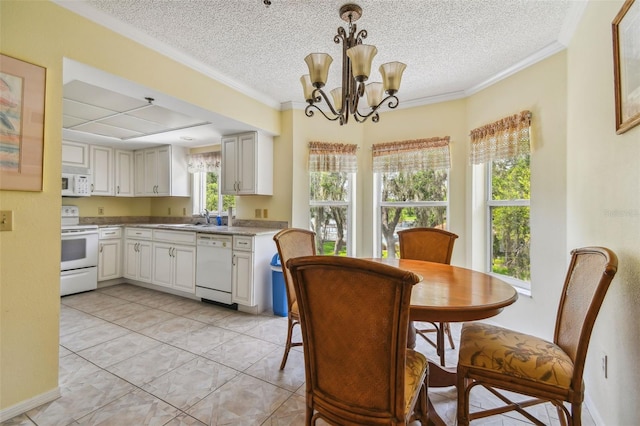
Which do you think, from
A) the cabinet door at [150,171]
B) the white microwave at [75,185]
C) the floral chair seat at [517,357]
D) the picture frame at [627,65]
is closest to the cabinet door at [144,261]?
the cabinet door at [150,171]

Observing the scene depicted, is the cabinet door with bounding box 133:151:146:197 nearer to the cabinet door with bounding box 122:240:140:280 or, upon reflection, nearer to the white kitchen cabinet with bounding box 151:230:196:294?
the cabinet door with bounding box 122:240:140:280

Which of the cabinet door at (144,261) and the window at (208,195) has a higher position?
the window at (208,195)

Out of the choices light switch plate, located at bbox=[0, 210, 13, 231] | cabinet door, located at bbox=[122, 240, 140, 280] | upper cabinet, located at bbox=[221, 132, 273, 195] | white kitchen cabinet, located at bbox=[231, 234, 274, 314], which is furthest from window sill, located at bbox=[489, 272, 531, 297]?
cabinet door, located at bbox=[122, 240, 140, 280]

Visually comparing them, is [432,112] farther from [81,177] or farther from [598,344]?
[81,177]

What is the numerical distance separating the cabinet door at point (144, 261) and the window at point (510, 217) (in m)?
4.34

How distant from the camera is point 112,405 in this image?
1.73m

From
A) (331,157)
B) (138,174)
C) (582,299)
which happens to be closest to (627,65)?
(582,299)

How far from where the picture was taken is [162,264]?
3906 millimetres

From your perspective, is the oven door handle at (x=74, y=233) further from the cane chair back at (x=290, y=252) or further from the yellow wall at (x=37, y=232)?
the cane chair back at (x=290, y=252)

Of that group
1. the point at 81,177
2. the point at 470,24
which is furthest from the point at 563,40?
the point at 81,177

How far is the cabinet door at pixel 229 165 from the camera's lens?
3697mm

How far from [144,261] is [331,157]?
3.02 metres

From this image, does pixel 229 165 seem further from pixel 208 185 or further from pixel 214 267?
pixel 214 267

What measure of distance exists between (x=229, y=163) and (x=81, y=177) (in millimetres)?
2196
